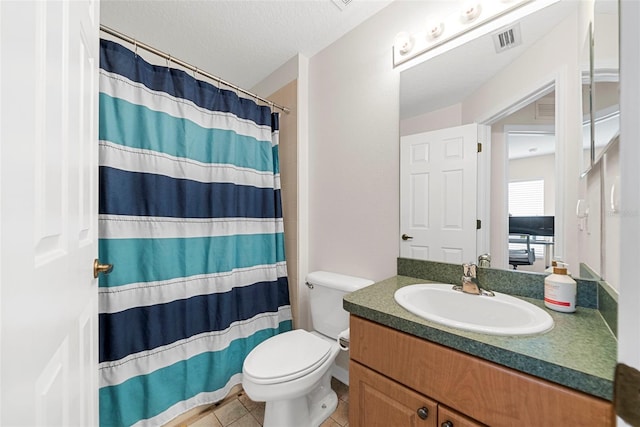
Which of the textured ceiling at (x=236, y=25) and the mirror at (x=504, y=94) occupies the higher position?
the textured ceiling at (x=236, y=25)

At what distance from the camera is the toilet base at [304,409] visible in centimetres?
119

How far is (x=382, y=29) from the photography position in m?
1.44

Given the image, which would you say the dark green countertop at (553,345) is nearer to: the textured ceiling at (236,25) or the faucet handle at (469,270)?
the faucet handle at (469,270)

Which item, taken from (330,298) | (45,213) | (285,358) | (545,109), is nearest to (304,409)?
(285,358)

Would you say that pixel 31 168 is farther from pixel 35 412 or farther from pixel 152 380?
pixel 152 380

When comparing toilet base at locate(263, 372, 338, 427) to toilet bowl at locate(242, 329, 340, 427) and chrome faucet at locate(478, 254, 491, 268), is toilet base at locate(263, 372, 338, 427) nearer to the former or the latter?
toilet bowl at locate(242, 329, 340, 427)

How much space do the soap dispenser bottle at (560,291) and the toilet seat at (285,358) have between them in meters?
0.95

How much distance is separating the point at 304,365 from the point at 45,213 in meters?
1.08

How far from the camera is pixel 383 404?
0.86 metres

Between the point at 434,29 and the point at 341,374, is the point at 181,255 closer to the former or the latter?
the point at 341,374

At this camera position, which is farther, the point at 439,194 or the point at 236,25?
the point at 236,25

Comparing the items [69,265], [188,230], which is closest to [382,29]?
[188,230]

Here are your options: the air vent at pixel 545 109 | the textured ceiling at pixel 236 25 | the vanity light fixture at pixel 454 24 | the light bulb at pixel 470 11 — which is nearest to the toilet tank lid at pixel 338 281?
the air vent at pixel 545 109

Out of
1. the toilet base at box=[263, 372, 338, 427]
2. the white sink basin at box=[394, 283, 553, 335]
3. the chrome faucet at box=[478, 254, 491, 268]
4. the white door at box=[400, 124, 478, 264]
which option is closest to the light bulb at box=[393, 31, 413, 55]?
the white door at box=[400, 124, 478, 264]
